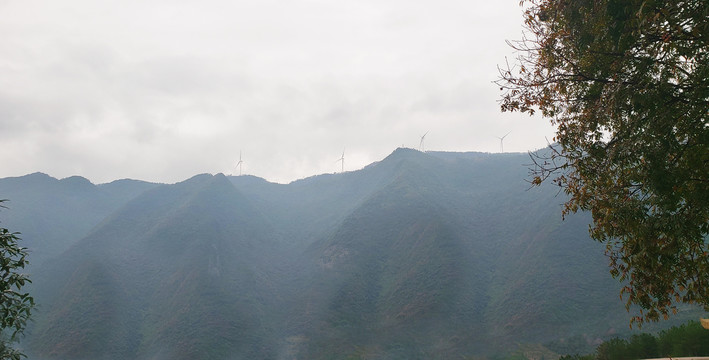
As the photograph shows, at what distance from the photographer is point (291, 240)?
85.0 meters

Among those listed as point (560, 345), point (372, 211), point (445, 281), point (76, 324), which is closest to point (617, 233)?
point (560, 345)

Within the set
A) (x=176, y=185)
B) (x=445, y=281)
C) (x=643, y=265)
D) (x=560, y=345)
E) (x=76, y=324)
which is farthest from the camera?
(x=176, y=185)

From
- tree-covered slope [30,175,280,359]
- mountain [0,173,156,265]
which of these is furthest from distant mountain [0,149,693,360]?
mountain [0,173,156,265]

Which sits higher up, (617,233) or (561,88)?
(561,88)

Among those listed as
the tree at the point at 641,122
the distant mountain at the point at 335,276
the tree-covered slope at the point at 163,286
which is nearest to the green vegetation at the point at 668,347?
the tree at the point at 641,122

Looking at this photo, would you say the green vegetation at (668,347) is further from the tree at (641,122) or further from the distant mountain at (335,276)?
the distant mountain at (335,276)

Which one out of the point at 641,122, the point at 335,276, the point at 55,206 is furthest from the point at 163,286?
the point at 641,122

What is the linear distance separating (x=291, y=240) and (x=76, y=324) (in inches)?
1518

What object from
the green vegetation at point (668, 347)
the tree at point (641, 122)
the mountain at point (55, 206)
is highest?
the mountain at point (55, 206)

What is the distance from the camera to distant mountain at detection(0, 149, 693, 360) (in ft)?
157

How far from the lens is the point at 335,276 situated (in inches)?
2544

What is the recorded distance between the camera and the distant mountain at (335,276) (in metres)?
47.8

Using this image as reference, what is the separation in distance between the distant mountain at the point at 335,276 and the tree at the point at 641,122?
35652mm

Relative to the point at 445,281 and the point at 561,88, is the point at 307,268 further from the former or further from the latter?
the point at 561,88
